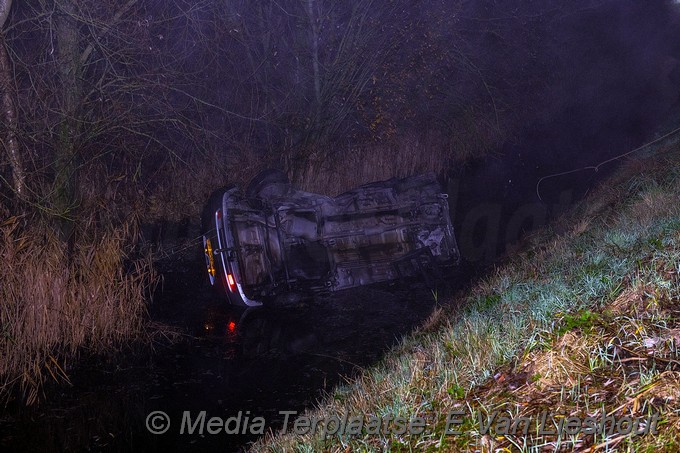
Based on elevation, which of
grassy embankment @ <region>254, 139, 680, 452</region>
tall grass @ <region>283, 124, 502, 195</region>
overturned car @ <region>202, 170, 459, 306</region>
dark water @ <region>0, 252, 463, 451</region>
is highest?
tall grass @ <region>283, 124, 502, 195</region>

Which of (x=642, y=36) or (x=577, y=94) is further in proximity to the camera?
(x=642, y=36)

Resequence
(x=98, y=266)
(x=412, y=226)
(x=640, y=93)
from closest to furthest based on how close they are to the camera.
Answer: (x=98, y=266) → (x=412, y=226) → (x=640, y=93)

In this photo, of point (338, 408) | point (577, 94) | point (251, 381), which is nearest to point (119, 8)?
point (251, 381)

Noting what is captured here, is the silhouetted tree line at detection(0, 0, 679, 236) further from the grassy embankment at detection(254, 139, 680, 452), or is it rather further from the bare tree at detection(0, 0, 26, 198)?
the grassy embankment at detection(254, 139, 680, 452)

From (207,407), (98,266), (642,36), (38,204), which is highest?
(642,36)

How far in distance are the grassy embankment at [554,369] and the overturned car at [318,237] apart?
114 inches

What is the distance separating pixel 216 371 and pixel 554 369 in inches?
173

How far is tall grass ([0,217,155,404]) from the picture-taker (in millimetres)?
6293

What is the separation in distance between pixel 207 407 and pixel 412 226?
390cm

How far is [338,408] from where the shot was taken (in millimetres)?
4102

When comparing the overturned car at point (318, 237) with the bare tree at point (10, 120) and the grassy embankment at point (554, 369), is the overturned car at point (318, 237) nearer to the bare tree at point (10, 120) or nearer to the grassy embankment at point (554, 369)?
the bare tree at point (10, 120)

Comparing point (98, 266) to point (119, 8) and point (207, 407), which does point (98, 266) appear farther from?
point (119, 8)

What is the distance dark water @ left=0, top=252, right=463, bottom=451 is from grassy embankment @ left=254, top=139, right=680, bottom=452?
4.89ft

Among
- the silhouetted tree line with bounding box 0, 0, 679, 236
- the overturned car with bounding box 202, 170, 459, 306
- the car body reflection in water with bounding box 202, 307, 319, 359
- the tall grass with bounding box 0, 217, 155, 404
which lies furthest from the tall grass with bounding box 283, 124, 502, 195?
the tall grass with bounding box 0, 217, 155, 404
